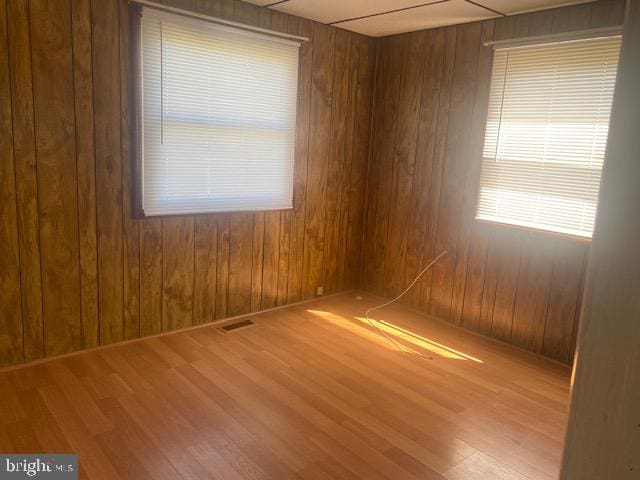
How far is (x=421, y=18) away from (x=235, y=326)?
105 inches

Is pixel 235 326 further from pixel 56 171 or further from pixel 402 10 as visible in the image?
pixel 402 10

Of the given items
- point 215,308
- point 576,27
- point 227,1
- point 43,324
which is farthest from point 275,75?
point 43,324

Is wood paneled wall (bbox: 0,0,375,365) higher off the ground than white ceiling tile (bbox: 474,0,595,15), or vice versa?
white ceiling tile (bbox: 474,0,595,15)

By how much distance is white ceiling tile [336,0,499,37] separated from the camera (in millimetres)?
3328

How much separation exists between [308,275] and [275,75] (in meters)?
1.68

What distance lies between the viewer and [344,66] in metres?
4.16

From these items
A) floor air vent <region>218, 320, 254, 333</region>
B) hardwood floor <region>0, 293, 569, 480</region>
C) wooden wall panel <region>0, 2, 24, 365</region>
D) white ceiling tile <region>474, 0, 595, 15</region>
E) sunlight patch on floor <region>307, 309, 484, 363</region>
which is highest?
white ceiling tile <region>474, 0, 595, 15</region>

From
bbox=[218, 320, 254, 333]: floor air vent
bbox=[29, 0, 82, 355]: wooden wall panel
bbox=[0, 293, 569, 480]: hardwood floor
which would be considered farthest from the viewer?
bbox=[218, 320, 254, 333]: floor air vent

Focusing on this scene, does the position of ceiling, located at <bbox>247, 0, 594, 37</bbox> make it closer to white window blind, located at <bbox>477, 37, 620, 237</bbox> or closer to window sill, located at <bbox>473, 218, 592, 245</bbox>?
white window blind, located at <bbox>477, 37, 620, 237</bbox>

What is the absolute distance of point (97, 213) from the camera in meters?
3.02

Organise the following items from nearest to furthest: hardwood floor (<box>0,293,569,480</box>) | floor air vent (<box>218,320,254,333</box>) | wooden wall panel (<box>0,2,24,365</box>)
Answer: hardwood floor (<box>0,293,569,480</box>), wooden wall panel (<box>0,2,24,365</box>), floor air vent (<box>218,320,254,333</box>)

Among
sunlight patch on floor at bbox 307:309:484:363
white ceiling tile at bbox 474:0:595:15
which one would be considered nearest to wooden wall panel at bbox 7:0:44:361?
sunlight patch on floor at bbox 307:309:484:363

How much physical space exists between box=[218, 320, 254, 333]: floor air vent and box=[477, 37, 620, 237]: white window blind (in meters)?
1.97

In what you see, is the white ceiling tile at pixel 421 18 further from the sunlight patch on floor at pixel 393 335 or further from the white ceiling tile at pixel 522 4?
the sunlight patch on floor at pixel 393 335
